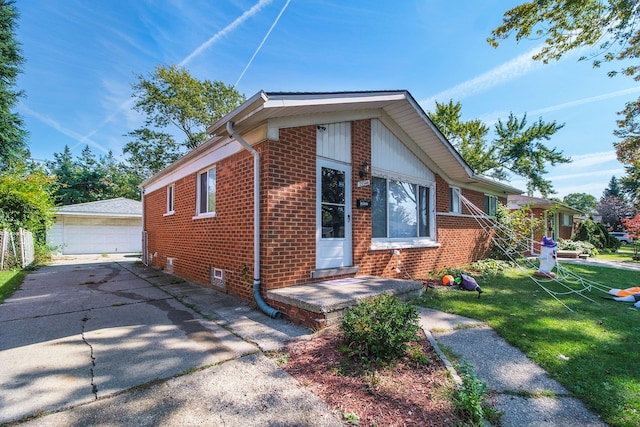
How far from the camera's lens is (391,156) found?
7488 mm

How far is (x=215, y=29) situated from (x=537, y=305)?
472 inches

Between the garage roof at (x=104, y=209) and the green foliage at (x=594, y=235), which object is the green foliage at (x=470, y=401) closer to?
the garage roof at (x=104, y=209)

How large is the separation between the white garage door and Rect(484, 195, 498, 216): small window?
69.4 ft

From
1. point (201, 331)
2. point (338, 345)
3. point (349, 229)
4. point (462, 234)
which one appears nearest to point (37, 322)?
point (201, 331)

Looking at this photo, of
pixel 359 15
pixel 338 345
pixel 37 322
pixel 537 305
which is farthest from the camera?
pixel 359 15

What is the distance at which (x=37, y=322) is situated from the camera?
4398 mm

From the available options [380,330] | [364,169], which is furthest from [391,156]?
[380,330]

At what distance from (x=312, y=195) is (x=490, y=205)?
32.4ft

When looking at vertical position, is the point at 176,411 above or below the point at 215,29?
below

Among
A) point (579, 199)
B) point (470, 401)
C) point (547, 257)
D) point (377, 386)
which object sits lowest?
point (377, 386)

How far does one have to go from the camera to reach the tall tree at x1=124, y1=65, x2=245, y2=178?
2283cm

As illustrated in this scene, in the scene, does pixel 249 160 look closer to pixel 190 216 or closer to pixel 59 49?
pixel 190 216

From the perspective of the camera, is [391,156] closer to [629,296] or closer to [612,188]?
[629,296]

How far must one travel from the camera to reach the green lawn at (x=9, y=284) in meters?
6.24
